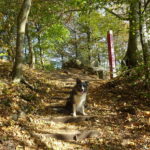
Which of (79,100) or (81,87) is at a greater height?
(81,87)

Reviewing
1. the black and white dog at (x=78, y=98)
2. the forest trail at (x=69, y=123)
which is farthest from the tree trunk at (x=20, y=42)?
the black and white dog at (x=78, y=98)

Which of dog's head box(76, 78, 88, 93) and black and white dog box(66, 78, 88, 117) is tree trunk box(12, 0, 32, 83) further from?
dog's head box(76, 78, 88, 93)

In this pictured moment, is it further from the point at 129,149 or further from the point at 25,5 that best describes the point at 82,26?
the point at 129,149

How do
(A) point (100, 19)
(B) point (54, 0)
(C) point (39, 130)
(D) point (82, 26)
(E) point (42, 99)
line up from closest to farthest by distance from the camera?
(C) point (39, 130), (E) point (42, 99), (B) point (54, 0), (A) point (100, 19), (D) point (82, 26)

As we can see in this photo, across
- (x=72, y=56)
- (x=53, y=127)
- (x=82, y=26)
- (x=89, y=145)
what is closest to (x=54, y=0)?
(x=53, y=127)

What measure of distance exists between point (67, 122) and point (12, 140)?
2.37m

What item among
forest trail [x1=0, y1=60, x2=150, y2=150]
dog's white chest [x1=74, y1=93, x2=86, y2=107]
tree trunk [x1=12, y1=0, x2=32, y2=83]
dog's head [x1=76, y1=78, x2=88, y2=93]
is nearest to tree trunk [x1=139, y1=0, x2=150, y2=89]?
forest trail [x1=0, y1=60, x2=150, y2=150]

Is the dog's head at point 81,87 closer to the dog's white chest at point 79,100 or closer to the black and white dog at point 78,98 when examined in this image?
the black and white dog at point 78,98

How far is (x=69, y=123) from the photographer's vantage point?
6.89 m

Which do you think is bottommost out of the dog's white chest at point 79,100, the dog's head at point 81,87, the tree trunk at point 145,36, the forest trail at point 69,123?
the forest trail at point 69,123

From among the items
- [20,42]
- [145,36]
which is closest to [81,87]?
[145,36]

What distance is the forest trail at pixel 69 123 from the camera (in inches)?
212

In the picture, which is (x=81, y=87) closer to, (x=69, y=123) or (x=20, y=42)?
(x=69, y=123)

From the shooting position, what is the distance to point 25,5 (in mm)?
8984
